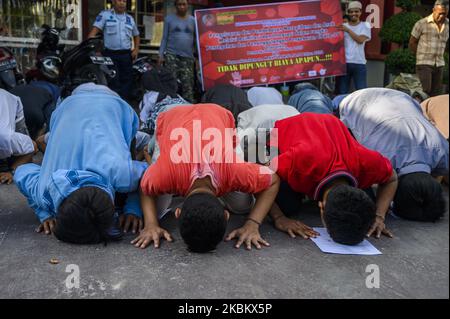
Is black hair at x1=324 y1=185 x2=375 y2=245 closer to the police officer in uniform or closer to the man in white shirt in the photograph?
the police officer in uniform

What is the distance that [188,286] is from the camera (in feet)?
7.00

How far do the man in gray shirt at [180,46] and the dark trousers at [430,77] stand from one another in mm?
2716

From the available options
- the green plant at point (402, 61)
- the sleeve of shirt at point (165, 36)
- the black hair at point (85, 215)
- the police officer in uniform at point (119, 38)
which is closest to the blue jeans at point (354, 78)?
the green plant at point (402, 61)

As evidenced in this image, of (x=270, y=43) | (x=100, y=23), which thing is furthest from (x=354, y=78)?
(x=100, y=23)

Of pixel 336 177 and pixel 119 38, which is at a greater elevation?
pixel 119 38

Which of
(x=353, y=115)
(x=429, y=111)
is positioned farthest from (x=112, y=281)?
(x=429, y=111)

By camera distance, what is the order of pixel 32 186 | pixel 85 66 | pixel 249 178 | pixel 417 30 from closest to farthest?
pixel 249 178 < pixel 32 186 < pixel 85 66 < pixel 417 30

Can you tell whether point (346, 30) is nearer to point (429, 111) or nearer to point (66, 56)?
point (429, 111)

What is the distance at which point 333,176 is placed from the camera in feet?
8.50

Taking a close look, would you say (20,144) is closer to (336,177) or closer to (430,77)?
(336,177)

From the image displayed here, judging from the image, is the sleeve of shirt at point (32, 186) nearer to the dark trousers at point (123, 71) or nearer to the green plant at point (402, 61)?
the dark trousers at point (123, 71)

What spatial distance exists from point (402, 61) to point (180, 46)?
268 centimetres

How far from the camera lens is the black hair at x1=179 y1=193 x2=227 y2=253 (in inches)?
87.1

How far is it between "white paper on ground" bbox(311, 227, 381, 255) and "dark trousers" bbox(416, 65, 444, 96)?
373 cm
